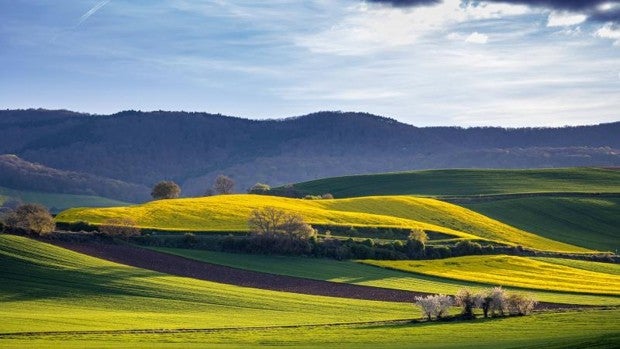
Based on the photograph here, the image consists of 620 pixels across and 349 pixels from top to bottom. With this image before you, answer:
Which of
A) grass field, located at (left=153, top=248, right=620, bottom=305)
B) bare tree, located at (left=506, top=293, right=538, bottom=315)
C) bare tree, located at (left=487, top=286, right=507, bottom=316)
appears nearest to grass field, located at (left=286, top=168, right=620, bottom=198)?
grass field, located at (left=153, top=248, right=620, bottom=305)

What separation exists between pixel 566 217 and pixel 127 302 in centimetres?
7398

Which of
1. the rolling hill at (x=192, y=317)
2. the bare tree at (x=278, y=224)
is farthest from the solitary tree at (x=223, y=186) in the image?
the rolling hill at (x=192, y=317)

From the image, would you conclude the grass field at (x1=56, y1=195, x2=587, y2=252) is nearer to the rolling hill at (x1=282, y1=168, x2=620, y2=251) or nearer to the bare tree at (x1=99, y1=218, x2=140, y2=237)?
the bare tree at (x1=99, y1=218, x2=140, y2=237)

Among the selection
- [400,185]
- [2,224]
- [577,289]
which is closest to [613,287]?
[577,289]

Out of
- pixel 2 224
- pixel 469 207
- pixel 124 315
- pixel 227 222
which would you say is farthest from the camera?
pixel 469 207

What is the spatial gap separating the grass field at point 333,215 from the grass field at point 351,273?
10019 mm

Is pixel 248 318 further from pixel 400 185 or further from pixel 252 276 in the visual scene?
pixel 400 185

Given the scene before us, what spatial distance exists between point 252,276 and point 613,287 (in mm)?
27958

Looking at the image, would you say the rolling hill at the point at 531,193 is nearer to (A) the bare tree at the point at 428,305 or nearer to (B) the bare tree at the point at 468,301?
(B) the bare tree at the point at 468,301

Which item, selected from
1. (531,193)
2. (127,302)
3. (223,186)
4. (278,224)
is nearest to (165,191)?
(223,186)

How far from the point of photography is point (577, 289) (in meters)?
69.4

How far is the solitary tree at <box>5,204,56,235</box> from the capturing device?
77688 mm

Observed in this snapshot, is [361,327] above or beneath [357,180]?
beneath

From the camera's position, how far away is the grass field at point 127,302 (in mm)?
52062
